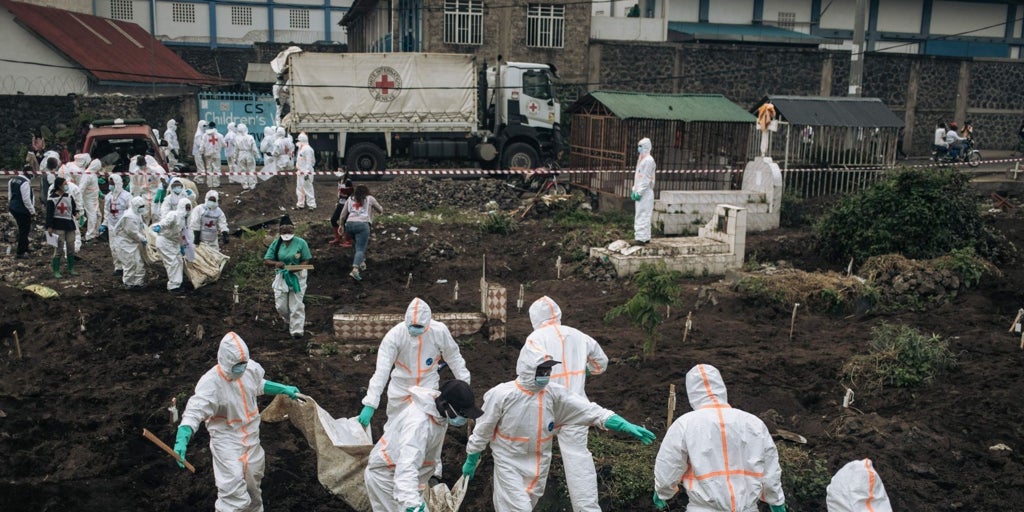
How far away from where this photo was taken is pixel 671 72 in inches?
1117

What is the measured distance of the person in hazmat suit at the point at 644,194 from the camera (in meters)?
A: 14.1

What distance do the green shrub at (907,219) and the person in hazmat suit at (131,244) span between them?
1051cm

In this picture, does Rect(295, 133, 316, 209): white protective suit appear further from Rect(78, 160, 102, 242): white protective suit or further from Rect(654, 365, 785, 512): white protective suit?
Rect(654, 365, 785, 512): white protective suit

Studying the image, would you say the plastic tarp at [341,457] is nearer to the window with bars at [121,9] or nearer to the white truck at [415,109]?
the white truck at [415,109]

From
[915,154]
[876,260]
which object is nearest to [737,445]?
[876,260]

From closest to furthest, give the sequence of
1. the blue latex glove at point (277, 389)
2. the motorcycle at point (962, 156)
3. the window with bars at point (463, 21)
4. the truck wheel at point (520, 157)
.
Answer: the blue latex glove at point (277, 389) < the truck wheel at point (520, 157) < the motorcycle at point (962, 156) < the window with bars at point (463, 21)

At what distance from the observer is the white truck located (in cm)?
2103

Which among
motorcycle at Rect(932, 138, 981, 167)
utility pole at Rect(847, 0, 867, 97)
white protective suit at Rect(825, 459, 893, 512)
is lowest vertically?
white protective suit at Rect(825, 459, 893, 512)

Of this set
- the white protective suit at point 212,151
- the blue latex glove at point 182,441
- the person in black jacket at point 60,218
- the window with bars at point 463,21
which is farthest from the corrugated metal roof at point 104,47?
the blue latex glove at point 182,441

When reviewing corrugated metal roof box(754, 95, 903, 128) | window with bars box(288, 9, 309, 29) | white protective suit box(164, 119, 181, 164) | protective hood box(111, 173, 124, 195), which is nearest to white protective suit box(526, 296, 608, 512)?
protective hood box(111, 173, 124, 195)

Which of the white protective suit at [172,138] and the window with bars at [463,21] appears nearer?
the white protective suit at [172,138]

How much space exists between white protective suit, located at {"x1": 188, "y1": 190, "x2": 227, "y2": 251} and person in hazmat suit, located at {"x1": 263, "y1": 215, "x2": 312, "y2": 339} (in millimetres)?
2718

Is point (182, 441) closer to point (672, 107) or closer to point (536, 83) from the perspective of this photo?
point (672, 107)

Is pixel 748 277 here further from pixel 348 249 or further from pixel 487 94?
pixel 487 94
